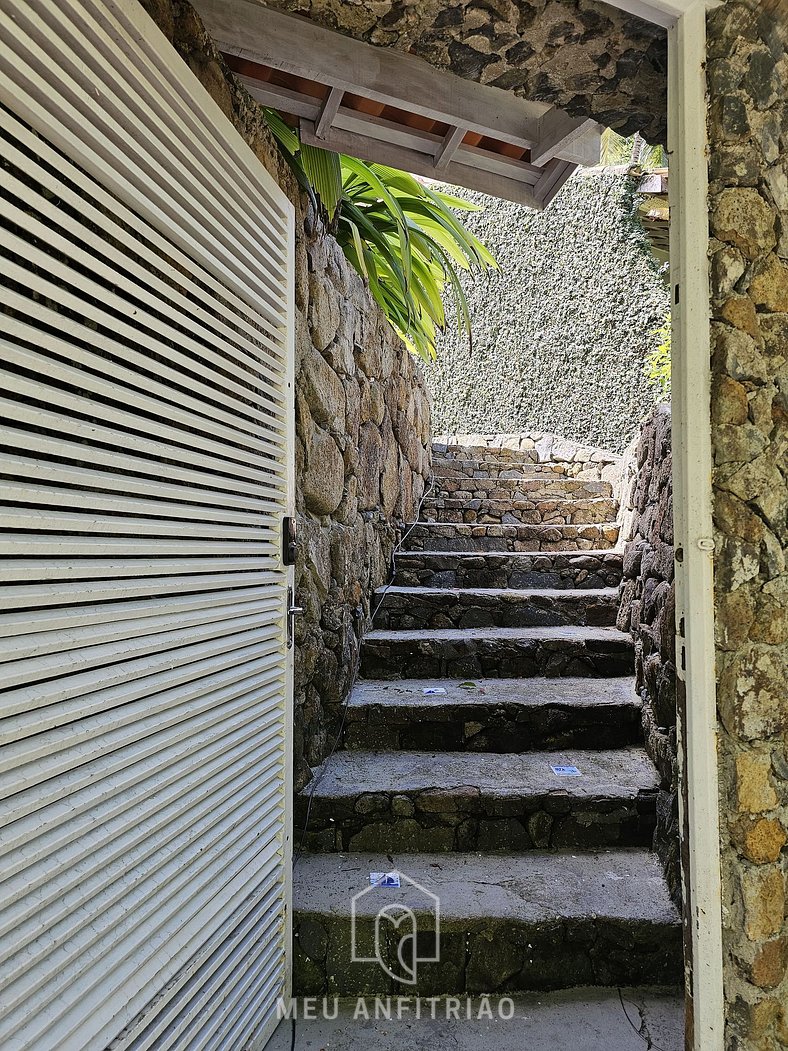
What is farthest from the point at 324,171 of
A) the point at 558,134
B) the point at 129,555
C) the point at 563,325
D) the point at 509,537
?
the point at 563,325

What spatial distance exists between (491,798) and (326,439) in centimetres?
125

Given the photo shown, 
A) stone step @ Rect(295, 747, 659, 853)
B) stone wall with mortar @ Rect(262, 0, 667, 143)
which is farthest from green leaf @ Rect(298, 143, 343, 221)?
stone step @ Rect(295, 747, 659, 853)

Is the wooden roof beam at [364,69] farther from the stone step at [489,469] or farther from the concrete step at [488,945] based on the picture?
the stone step at [489,469]

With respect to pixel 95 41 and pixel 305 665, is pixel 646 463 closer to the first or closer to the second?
pixel 305 665

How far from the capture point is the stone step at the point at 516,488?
183 inches

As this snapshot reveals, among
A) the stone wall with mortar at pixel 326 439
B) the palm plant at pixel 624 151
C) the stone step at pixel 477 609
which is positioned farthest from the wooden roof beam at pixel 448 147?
the palm plant at pixel 624 151

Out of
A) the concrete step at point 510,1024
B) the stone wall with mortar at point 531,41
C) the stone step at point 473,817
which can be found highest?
the stone wall with mortar at point 531,41

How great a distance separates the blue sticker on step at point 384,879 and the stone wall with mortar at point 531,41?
1872 millimetres

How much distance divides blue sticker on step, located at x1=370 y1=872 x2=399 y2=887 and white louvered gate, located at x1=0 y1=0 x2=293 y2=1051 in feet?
1.33

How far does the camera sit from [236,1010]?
1345 mm

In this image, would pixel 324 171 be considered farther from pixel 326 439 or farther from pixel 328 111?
pixel 326 439

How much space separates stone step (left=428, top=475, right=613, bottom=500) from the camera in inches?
183

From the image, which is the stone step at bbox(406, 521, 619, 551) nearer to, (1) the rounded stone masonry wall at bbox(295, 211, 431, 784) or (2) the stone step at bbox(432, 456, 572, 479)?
(1) the rounded stone masonry wall at bbox(295, 211, 431, 784)

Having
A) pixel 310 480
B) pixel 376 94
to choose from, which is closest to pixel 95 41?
pixel 376 94
